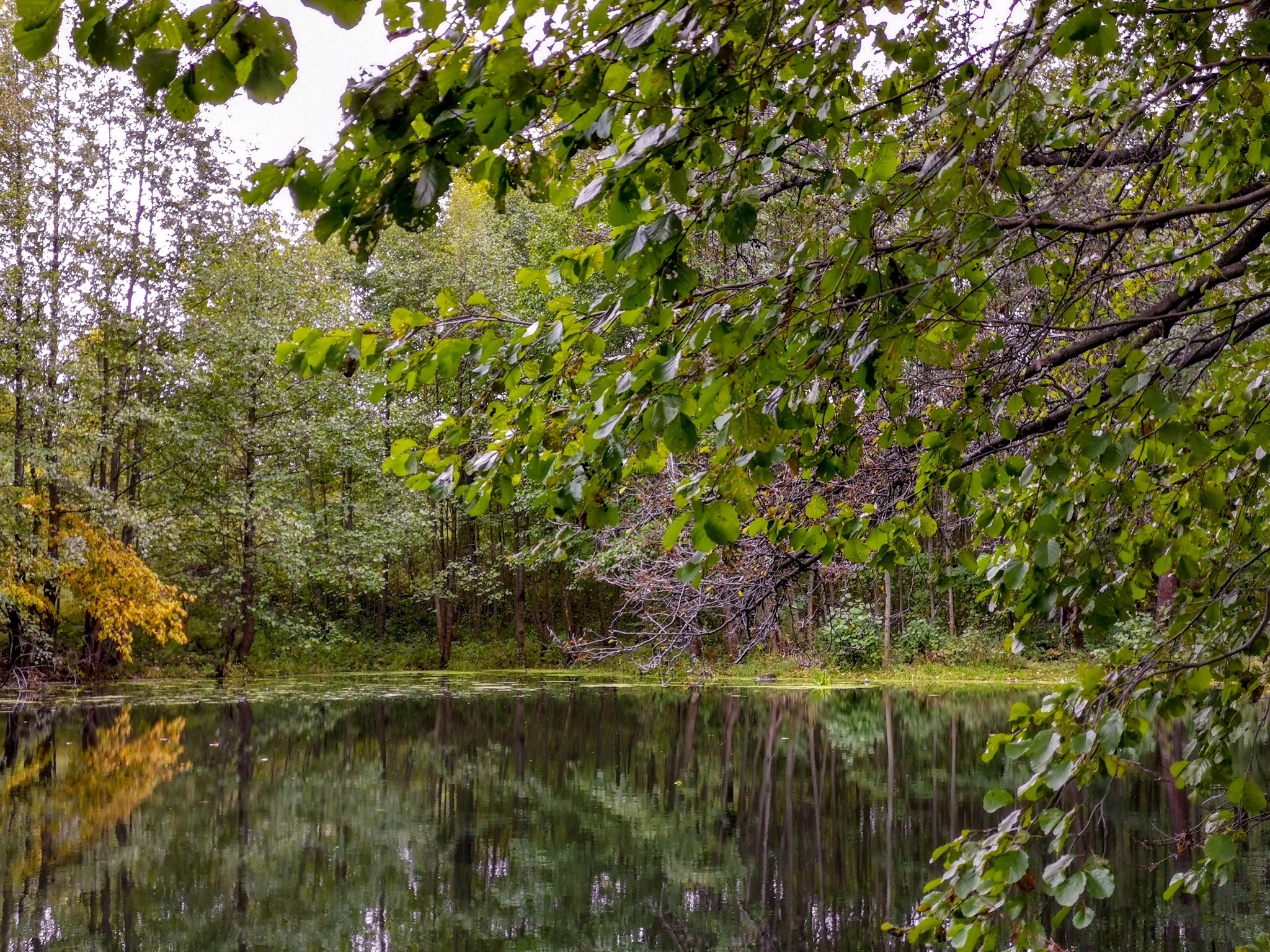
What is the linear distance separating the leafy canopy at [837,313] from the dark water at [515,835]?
4.42 ft

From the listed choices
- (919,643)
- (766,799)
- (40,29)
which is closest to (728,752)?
(766,799)

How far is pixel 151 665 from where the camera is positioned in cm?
2291

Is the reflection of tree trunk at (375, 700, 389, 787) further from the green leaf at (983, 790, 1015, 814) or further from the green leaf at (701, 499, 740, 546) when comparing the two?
the green leaf at (701, 499, 740, 546)

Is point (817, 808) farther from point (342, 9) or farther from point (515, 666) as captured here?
point (515, 666)

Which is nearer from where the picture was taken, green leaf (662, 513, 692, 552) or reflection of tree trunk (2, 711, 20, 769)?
green leaf (662, 513, 692, 552)

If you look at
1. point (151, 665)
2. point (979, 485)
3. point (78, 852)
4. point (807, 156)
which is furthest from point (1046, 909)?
point (151, 665)

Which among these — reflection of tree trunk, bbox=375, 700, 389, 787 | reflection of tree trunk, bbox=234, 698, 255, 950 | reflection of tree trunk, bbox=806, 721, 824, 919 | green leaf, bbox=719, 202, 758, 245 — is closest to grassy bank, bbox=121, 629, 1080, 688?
reflection of tree trunk, bbox=806, 721, 824, 919

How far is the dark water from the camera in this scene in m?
6.07

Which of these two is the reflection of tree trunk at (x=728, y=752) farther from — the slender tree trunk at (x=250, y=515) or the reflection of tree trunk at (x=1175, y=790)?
the slender tree trunk at (x=250, y=515)

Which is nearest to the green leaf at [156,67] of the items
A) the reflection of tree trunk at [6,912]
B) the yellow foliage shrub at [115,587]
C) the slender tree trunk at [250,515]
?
the reflection of tree trunk at [6,912]

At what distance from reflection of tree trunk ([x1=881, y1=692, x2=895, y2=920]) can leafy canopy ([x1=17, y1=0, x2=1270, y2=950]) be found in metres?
4.25

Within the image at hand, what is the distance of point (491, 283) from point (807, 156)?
22088 millimetres

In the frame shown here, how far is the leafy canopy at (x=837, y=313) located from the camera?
157 cm

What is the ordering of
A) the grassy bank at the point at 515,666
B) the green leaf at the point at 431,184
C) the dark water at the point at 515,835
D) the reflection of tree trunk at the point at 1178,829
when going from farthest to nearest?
1. the grassy bank at the point at 515,666
2. the dark water at the point at 515,835
3. the reflection of tree trunk at the point at 1178,829
4. the green leaf at the point at 431,184
